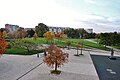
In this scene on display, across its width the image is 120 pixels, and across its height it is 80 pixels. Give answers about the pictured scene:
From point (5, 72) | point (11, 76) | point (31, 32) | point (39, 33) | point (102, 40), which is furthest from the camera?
point (31, 32)

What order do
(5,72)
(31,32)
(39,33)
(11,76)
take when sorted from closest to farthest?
(11,76) → (5,72) → (39,33) → (31,32)

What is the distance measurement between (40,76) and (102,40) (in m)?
31.2

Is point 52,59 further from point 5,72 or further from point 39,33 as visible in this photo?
point 39,33

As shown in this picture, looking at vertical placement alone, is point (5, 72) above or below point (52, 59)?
below

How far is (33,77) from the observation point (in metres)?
12.2

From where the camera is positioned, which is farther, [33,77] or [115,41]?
[115,41]

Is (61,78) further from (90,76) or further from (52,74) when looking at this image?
(90,76)

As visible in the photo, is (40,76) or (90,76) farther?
(90,76)

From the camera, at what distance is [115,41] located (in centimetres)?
4175

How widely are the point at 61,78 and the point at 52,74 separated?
1149mm

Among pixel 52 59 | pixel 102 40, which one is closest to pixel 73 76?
pixel 52 59

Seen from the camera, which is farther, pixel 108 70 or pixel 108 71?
pixel 108 70

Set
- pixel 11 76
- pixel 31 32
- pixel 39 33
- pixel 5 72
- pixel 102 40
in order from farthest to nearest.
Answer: pixel 31 32 < pixel 39 33 < pixel 102 40 < pixel 5 72 < pixel 11 76

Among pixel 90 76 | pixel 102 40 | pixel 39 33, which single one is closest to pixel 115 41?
pixel 102 40
